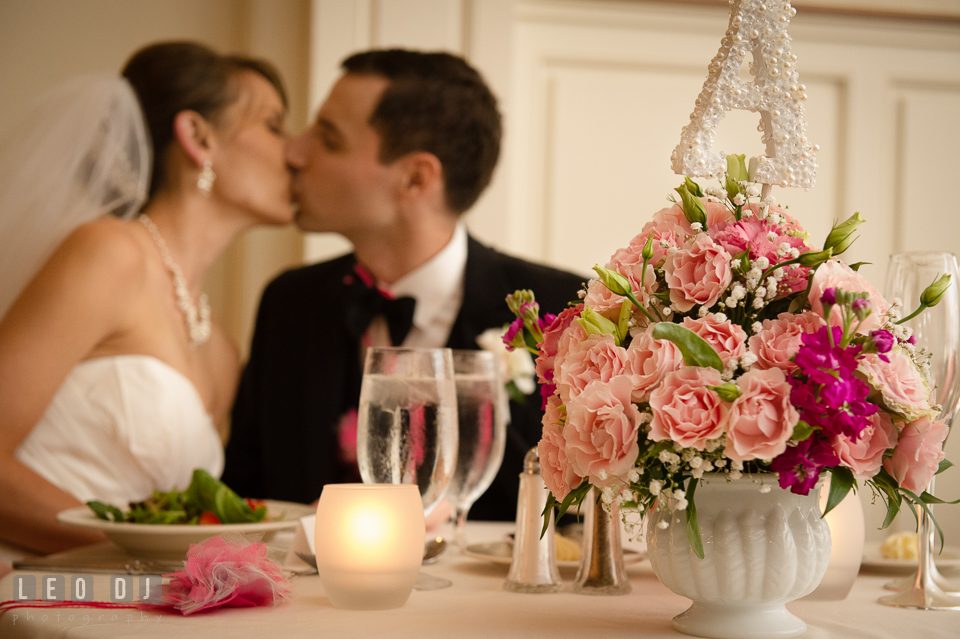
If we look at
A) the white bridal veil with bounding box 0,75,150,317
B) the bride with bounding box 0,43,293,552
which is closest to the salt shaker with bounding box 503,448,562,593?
the bride with bounding box 0,43,293,552

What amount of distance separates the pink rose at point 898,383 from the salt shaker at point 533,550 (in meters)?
0.38

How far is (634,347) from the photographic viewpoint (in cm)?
68

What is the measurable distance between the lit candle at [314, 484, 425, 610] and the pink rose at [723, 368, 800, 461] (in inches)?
13.3

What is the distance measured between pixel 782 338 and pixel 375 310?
1.62 meters

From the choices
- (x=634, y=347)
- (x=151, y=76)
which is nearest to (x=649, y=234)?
(x=634, y=347)

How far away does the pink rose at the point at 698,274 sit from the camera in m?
0.68

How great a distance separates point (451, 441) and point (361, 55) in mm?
1786

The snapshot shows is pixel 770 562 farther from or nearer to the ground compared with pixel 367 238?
nearer to the ground

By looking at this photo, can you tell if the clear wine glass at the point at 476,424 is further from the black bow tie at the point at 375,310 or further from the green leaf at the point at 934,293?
the black bow tie at the point at 375,310

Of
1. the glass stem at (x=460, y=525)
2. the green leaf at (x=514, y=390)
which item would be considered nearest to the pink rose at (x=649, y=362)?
the glass stem at (x=460, y=525)

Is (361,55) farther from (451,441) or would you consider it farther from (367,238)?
(451,441)

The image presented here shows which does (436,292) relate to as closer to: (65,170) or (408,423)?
(65,170)

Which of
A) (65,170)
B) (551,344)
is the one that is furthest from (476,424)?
(65,170)

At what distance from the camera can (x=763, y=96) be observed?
2.58 feet
